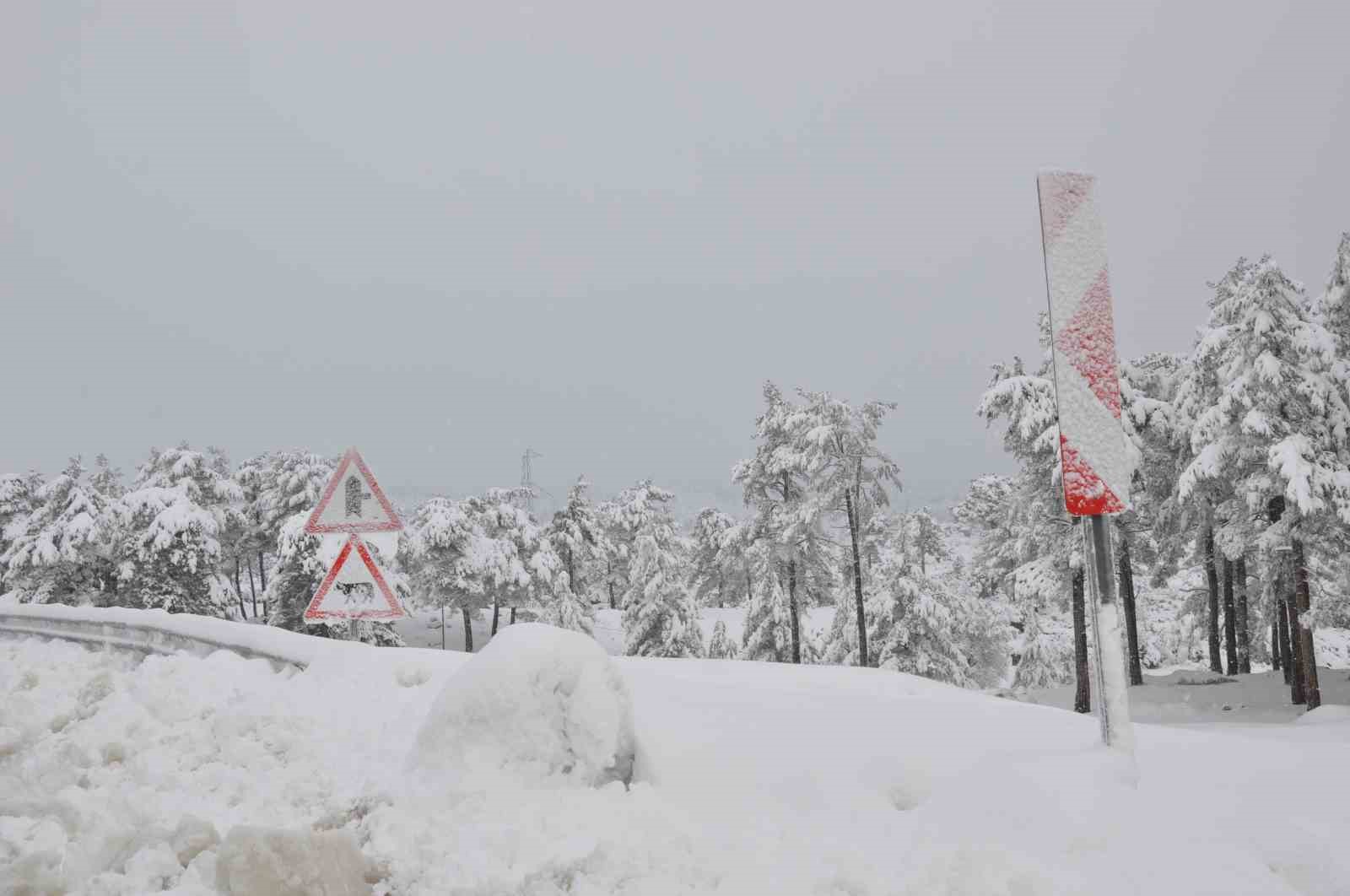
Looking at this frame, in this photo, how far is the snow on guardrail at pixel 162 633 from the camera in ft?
19.5

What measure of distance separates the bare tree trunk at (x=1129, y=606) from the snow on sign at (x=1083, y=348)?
2134 centimetres

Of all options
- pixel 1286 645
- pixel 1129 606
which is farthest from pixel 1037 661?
pixel 1286 645

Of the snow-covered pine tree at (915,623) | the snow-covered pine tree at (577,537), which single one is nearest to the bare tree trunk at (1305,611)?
the snow-covered pine tree at (915,623)

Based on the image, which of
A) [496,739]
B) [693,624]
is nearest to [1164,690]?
[693,624]

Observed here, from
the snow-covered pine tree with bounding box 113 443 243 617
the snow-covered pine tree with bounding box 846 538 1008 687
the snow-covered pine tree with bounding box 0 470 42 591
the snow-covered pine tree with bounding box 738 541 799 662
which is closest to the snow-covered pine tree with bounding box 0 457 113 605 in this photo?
the snow-covered pine tree with bounding box 113 443 243 617

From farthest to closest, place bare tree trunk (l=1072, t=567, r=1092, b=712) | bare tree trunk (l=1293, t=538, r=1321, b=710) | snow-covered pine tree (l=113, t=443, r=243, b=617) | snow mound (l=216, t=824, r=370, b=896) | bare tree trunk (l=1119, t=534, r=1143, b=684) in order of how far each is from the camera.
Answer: snow-covered pine tree (l=113, t=443, r=243, b=617)
bare tree trunk (l=1119, t=534, r=1143, b=684)
bare tree trunk (l=1072, t=567, r=1092, b=712)
bare tree trunk (l=1293, t=538, r=1321, b=710)
snow mound (l=216, t=824, r=370, b=896)

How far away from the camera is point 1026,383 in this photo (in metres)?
18.9

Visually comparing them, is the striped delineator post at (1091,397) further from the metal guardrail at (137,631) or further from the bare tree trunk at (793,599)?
the bare tree trunk at (793,599)

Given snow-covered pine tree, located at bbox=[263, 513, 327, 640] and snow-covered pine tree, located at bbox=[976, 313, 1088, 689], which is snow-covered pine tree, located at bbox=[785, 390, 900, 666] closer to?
snow-covered pine tree, located at bbox=[976, 313, 1088, 689]

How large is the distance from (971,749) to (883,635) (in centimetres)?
2161

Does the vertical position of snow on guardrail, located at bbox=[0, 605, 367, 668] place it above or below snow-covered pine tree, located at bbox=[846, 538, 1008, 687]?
above

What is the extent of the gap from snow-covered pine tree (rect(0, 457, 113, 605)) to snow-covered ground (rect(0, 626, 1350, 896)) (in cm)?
2605

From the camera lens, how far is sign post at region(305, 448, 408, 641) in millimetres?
5988

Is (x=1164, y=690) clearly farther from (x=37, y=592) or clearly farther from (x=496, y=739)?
(x=37, y=592)
